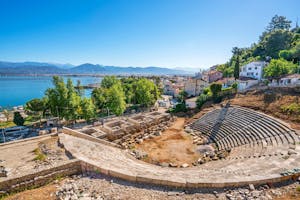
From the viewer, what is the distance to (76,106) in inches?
819

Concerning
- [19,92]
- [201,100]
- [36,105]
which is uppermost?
[201,100]

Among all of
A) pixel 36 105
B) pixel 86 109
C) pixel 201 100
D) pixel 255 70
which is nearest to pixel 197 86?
pixel 255 70

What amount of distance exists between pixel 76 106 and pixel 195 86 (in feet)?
99.8

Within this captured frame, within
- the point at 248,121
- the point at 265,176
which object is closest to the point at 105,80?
the point at 248,121

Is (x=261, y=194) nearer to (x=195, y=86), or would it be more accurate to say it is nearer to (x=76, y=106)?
(x=76, y=106)

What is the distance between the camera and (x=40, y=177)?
7.37 m

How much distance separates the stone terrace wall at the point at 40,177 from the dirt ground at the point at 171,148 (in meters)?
7.16

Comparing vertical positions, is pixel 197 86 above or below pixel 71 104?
above

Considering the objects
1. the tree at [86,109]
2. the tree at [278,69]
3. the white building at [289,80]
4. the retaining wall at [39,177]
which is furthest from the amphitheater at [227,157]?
the tree at [278,69]

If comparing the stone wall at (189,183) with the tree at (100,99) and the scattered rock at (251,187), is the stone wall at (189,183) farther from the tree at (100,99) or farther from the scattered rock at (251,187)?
the tree at (100,99)

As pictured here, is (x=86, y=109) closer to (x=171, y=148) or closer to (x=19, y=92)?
(x=171, y=148)

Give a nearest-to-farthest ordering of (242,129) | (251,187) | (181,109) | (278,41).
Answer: (251,187)
(242,129)
(181,109)
(278,41)

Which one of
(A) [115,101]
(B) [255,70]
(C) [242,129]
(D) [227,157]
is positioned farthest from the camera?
(B) [255,70]

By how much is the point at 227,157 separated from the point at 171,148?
525 cm
